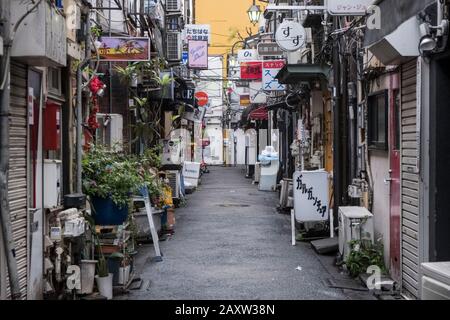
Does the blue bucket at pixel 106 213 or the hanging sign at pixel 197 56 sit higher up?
the hanging sign at pixel 197 56

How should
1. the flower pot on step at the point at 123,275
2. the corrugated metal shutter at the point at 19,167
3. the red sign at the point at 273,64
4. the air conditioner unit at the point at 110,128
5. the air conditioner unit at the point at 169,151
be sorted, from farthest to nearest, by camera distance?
1. the red sign at the point at 273,64
2. the air conditioner unit at the point at 169,151
3. the air conditioner unit at the point at 110,128
4. the flower pot on step at the point at 123,275
5. the corrugated metal shutter at the point at 19,167

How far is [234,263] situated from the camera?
452 inches

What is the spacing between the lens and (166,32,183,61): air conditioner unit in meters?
23.9

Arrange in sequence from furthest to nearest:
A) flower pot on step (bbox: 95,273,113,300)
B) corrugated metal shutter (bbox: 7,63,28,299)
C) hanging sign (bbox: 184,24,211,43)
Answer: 1. hanging sign (bbox: 184,24,211,43)
2. flower pot on step (bbox: 95,273,113,300)
3. corrugated metal shutter (bbox: 7,63,28,299)

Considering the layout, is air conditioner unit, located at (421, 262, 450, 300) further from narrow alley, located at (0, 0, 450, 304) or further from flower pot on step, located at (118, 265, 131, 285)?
flower pot on step, located at (118, 265, 131, 285)

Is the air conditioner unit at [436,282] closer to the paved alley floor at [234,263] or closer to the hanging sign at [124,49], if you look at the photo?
the paved alley floor at [234,263]

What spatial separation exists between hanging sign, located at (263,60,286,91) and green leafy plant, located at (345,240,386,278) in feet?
43.3

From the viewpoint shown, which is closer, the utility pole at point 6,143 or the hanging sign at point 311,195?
the utility pole at point 6,143

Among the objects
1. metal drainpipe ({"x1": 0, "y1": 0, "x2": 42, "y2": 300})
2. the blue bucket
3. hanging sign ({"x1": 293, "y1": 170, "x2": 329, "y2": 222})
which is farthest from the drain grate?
metal drainpipe ({"x1": 0, "y1": 0, "x2": 42, "y2": 300})

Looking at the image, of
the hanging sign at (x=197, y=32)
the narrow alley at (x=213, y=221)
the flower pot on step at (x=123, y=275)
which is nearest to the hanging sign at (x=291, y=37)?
the narrow alley at (x=213, y=221)

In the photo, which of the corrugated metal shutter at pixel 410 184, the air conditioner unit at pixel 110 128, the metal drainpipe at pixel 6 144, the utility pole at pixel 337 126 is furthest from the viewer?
the air conditioner unit at pixel 110 128

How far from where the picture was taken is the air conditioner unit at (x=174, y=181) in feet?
67.9

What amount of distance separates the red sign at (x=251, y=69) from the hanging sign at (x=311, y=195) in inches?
541
